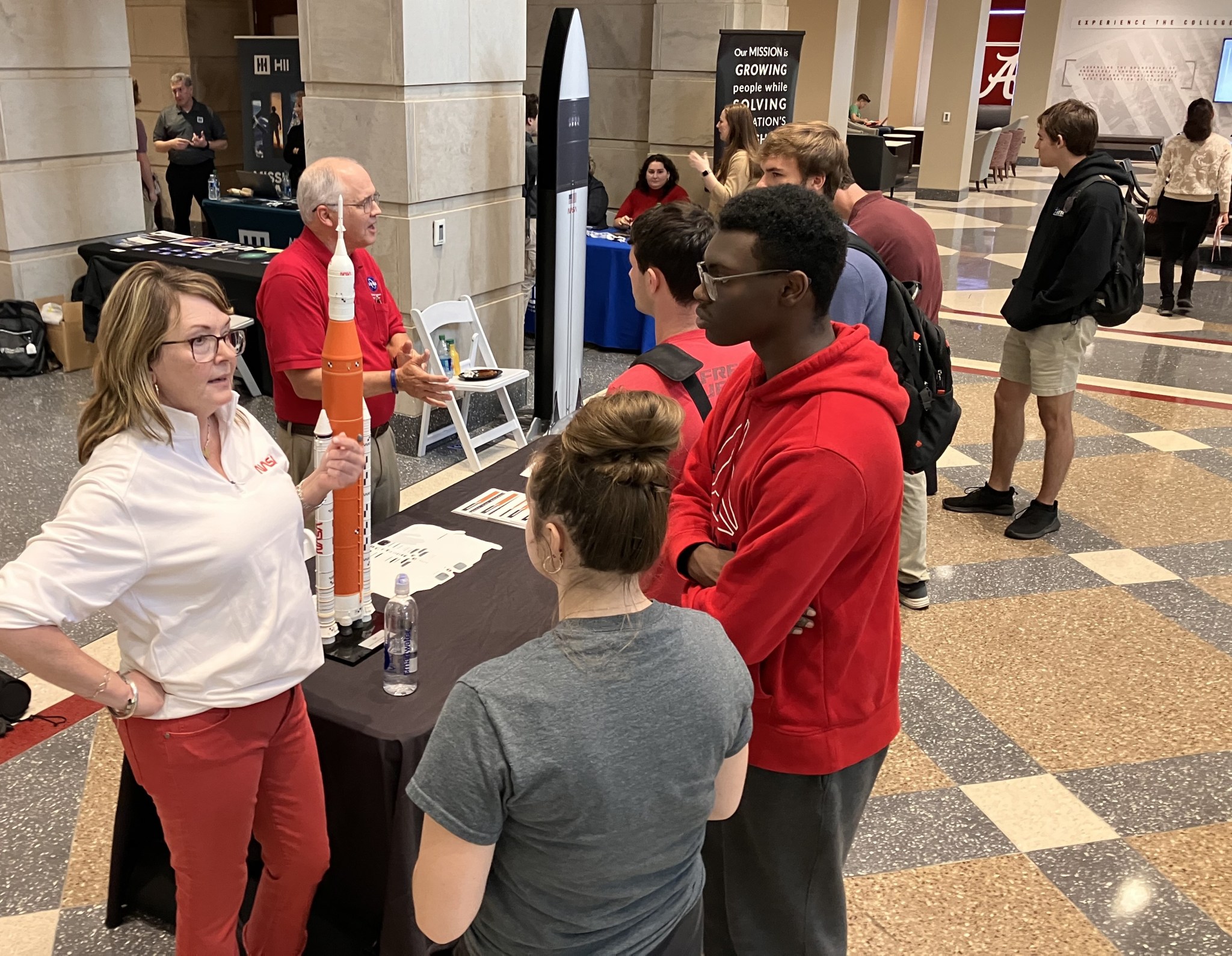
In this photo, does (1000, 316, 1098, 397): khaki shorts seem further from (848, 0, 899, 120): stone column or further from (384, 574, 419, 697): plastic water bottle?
(848, 0, 899, 120): stone column

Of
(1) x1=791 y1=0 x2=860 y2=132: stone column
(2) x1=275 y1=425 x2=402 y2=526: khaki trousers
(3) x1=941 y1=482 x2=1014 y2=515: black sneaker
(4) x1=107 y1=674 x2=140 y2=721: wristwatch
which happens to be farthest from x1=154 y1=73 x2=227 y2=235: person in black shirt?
(4) x1=107 y1=674 x2=140 y2=721: wristwatch

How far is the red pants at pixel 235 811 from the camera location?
1692 millimetres

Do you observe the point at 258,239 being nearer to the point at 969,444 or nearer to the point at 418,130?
the point at 418,130

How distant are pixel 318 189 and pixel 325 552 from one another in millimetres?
1303

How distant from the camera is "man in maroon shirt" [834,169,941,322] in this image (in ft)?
11.9

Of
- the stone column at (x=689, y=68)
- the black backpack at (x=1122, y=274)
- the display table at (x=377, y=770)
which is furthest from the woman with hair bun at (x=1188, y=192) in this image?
the display table at (x=377, y=770)

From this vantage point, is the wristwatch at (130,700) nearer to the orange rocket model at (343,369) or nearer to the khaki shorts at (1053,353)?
the orange rocket model at (343,369)

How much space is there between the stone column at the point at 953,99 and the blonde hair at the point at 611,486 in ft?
53.1

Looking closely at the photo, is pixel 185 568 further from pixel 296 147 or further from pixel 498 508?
pixel 296 147

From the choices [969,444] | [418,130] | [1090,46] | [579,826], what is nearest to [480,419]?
[418,130]

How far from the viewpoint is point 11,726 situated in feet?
10.00

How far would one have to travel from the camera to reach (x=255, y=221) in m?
7.79

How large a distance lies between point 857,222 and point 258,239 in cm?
544

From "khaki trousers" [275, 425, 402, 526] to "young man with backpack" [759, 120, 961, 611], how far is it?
139 cm
